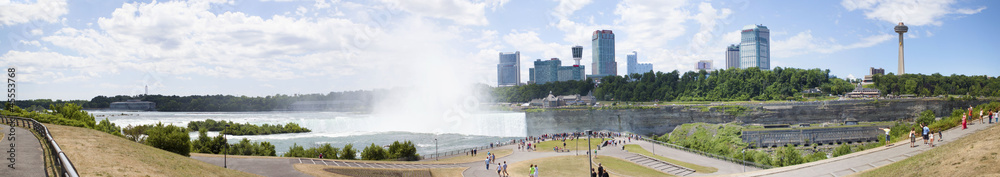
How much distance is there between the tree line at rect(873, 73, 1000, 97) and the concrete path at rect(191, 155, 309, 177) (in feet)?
444

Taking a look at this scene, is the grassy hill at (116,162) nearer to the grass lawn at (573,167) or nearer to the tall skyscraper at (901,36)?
the grass lawn at (573,167)

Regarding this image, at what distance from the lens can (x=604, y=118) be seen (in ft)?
357

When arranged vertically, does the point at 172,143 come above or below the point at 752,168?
above

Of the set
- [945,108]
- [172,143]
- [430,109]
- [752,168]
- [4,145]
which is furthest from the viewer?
[945,108]

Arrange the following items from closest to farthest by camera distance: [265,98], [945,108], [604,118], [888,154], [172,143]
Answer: [888,154] → [172,143] → [945,108] → [604,118] → [265,98]

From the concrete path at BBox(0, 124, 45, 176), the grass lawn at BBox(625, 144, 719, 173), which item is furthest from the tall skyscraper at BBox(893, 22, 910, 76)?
the concrete path at BBox(0, 124, 45, 176)

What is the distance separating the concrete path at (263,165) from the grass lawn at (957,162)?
81.0ft

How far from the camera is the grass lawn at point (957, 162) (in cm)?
1425

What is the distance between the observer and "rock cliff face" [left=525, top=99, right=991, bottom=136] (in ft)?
308

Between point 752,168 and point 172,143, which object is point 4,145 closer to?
point 172,143

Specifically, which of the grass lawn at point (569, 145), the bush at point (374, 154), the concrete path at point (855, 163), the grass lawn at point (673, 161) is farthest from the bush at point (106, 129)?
the concrete path at point (855, 163)

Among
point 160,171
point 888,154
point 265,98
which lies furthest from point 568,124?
point 265,98

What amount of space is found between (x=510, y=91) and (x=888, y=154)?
495 ft

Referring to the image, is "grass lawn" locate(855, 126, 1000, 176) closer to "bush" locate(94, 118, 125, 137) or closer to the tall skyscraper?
"bush" locate(94, 118, 125, 137)
